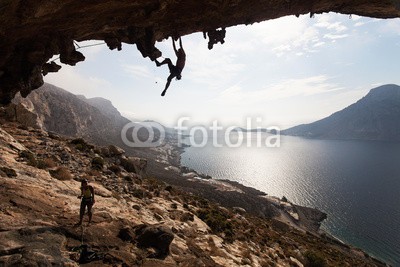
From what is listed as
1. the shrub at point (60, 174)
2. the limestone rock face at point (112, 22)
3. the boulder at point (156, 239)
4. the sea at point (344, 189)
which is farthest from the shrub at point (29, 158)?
the sea at point (344, 189)

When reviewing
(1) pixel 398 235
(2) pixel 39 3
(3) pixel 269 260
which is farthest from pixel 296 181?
(2) pixel 39 3

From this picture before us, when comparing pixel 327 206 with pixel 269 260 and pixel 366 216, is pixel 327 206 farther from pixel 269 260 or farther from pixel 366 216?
pixel 269 260

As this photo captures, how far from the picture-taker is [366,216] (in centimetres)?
8488

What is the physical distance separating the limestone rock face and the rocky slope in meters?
6.52

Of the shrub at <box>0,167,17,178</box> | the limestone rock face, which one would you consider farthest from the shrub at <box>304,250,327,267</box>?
the shrub at <box>0,167,17,178</box>

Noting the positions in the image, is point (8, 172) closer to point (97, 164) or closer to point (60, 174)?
point (60, 174)

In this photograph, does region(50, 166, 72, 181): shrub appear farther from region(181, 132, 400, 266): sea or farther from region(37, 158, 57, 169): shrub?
region(181, 132, 400, 266): sea

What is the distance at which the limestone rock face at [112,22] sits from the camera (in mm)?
10305

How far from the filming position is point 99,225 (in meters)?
14.8

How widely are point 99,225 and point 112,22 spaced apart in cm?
1052

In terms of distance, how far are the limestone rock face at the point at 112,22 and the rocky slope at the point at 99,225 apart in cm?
652

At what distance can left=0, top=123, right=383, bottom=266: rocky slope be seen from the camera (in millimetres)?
11172

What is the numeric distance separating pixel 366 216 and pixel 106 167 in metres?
86.1

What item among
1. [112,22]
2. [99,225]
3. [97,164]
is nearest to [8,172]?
[99,225]
